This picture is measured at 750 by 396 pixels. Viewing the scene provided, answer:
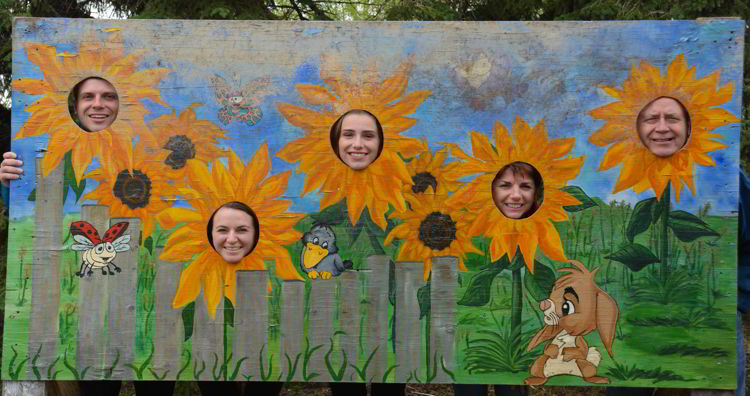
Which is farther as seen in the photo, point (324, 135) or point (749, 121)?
point (749, 121)

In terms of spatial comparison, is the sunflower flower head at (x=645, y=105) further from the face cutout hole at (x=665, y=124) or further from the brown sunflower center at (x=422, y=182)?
the brown sunflower center at (x=422, y=182)

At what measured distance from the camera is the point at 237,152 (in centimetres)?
259

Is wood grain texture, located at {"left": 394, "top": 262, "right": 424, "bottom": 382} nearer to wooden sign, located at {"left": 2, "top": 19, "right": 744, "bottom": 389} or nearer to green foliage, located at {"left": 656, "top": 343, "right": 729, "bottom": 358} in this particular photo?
wooden sign, located at {"left": 2, "top": 19, "right": 744, "bottom": 389}

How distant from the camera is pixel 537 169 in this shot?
2.58 meters

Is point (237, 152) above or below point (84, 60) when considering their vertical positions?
below

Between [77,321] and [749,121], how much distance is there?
392cm

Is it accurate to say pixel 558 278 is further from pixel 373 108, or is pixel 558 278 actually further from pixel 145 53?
pixel 145 53

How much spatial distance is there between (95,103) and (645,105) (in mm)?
2084

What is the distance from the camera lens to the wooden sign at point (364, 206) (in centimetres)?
255

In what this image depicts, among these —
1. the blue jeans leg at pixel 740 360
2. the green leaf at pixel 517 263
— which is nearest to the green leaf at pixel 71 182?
the green leaf at pixel 517 263

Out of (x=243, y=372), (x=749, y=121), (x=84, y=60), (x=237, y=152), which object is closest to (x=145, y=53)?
(x=84, y=60)

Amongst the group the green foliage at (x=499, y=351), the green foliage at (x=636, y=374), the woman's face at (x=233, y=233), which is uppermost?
the woman's face at (x=233, y=233)

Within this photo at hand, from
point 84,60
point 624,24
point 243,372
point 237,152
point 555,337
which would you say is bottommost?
point 243,372

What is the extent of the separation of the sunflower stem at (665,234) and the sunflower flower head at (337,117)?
92 cm
